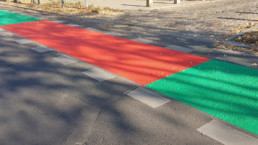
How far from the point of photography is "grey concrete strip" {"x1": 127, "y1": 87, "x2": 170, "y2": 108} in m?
3.87

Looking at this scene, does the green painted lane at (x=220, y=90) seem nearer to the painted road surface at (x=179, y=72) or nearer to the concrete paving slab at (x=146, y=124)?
the painted road surface at (x=179, y=72)

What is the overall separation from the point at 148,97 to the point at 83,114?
3.91 ft

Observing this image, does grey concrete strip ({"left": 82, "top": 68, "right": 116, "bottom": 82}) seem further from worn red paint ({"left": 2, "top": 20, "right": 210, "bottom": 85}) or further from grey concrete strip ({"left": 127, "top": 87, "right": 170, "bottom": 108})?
grey concrete strip ({"left": 127, "top": 87, "right": 170, "bottom": 108})

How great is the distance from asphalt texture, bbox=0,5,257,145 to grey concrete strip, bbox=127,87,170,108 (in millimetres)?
106

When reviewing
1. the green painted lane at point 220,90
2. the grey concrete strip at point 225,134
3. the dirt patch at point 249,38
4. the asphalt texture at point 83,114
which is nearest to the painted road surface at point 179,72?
the green painted lane at point 220,90

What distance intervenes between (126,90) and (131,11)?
10.3m

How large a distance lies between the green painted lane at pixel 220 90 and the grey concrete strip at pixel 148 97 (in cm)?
19

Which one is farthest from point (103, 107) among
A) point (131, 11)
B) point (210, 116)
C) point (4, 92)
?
point (131, 11)

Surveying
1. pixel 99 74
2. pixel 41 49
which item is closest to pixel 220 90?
Answer: pixel 99 74

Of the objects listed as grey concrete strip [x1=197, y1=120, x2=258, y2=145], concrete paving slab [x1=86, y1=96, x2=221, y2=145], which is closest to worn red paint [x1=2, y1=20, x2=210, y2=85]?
concrete paving slab [x1=86, y1=96, x2=221, y2=145]

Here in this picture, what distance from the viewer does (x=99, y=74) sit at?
200 inches

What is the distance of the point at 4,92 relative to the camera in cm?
430

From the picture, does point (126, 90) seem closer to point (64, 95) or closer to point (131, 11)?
point (64, 95)

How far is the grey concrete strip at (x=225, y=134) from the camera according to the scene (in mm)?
2945
